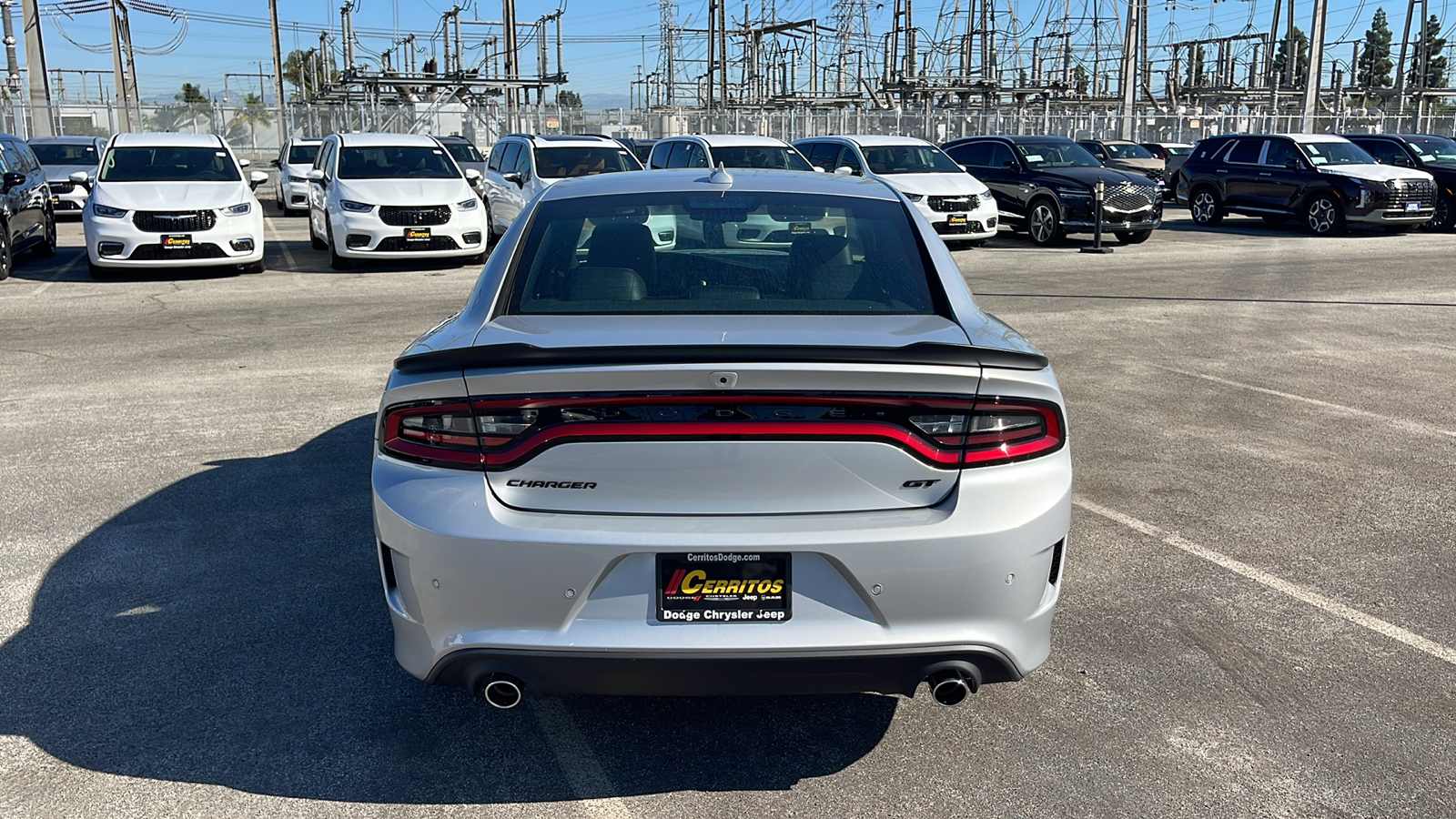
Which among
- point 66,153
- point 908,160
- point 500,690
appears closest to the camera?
point 500,690

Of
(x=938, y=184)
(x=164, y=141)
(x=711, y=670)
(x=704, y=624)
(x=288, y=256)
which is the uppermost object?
(x=164, y=141)

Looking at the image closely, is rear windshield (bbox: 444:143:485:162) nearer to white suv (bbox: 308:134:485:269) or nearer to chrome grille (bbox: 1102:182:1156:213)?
white suv (bbox: 308:134:485:269)

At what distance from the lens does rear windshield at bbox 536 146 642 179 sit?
18.4m

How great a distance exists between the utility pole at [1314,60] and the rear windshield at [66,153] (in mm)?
29661

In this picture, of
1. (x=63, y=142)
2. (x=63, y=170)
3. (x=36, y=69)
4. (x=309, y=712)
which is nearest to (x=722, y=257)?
(x=309, y=712)

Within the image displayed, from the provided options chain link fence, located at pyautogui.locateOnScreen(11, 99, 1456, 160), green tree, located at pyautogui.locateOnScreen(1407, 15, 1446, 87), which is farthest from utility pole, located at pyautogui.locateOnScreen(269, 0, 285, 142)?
green tree, located at pyautogui.locateOnScreen(1407, 15, 1446, 87)

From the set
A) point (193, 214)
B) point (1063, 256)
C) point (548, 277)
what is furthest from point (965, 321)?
point (1063, 256)

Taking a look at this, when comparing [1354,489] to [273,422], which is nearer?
[1354,489]

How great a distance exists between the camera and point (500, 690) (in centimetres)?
315

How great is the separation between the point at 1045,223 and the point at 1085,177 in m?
0.96

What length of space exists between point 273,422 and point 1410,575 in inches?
241

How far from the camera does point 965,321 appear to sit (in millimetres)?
3695

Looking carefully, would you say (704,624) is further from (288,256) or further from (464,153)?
(464,153)

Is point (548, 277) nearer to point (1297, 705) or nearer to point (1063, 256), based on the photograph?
point (1297, 705)
